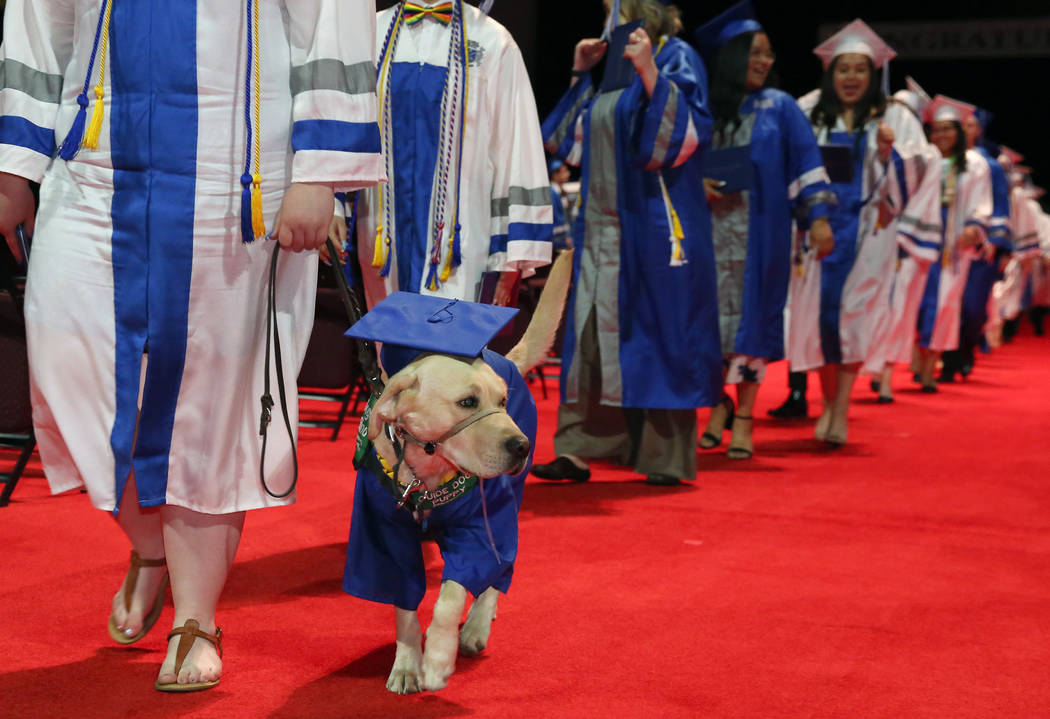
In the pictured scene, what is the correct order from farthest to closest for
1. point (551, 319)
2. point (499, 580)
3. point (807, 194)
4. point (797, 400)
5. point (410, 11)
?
point (797, 400)
point (807, 194)
point (410, 11)
point (551, 319)
point (499, 580)

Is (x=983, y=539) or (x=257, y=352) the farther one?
(x=983, y=539)

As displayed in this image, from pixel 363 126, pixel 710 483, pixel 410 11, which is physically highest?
pixel 410 11

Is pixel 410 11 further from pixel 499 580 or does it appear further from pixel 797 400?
pixel 797 400

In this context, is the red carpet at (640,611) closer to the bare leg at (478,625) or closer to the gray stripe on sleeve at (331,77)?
the bare leg at (478,625)

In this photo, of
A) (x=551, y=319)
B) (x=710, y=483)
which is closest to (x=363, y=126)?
(x=551, y=319)

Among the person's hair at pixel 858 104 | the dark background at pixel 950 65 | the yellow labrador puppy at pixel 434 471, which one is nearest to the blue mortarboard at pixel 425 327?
the yellow labrador puppy at pixel 434 471

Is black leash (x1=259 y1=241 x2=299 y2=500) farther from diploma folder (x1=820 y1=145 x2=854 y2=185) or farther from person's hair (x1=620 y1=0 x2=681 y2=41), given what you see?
diploma folder (x1=820 y1=145 x2=854 y2=185)

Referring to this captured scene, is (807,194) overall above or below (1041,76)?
below

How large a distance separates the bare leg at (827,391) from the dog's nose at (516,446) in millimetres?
4381

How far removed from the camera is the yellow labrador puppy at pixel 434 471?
7.20 feet

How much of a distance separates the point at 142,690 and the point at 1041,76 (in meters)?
18.9

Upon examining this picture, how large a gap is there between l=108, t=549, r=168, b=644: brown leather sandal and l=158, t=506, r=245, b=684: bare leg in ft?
0.53

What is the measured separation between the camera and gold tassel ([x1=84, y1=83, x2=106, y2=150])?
2.19 meters

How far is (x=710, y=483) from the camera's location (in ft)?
16.4
